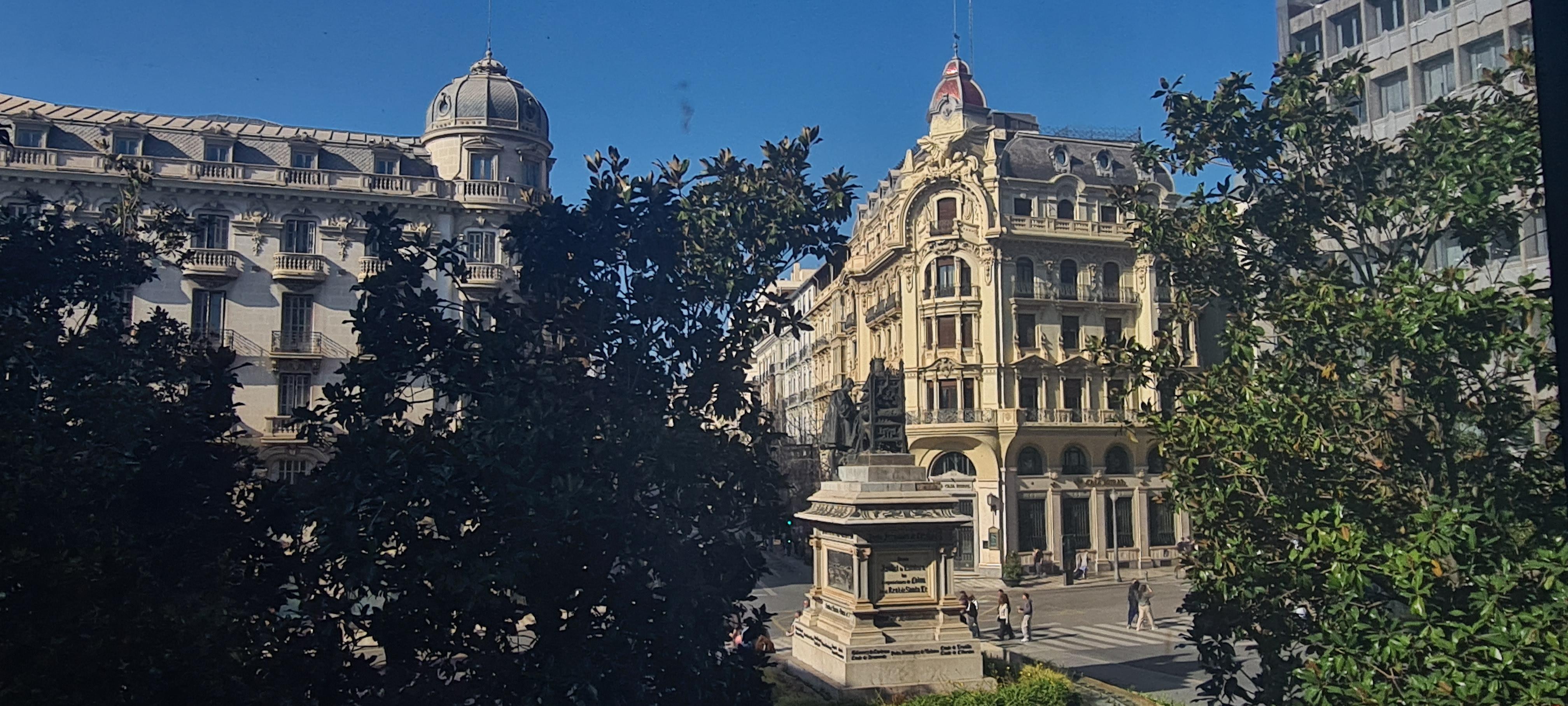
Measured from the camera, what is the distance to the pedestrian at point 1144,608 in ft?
86.3

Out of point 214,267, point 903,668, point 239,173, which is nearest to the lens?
point 903,668

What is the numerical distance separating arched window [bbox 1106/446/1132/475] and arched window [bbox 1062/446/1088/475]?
3.10ft

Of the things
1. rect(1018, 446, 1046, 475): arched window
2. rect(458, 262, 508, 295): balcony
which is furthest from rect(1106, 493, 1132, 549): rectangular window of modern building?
rect(458, 262, 508, 295): balcony

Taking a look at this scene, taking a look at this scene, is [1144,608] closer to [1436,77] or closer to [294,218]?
[1436,77]

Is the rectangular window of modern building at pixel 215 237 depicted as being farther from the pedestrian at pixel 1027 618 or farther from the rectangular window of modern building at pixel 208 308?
the pedestrian at pixel 1027 618

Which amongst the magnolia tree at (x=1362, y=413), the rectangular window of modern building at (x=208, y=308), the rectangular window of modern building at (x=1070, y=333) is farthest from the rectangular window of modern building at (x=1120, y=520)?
the rectangular window of modern building at (x=208, y=308)

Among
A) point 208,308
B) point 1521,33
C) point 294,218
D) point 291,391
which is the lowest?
point 291,391

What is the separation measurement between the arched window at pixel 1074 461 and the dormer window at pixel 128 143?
33.9 m

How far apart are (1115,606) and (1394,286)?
24.8 m

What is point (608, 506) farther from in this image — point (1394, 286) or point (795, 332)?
point (1394, 286)

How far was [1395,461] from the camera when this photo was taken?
9852 mm

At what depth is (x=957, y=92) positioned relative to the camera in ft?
162

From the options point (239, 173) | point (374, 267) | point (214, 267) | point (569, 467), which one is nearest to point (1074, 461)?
point (239, 173)

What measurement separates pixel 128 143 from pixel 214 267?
445 inches
